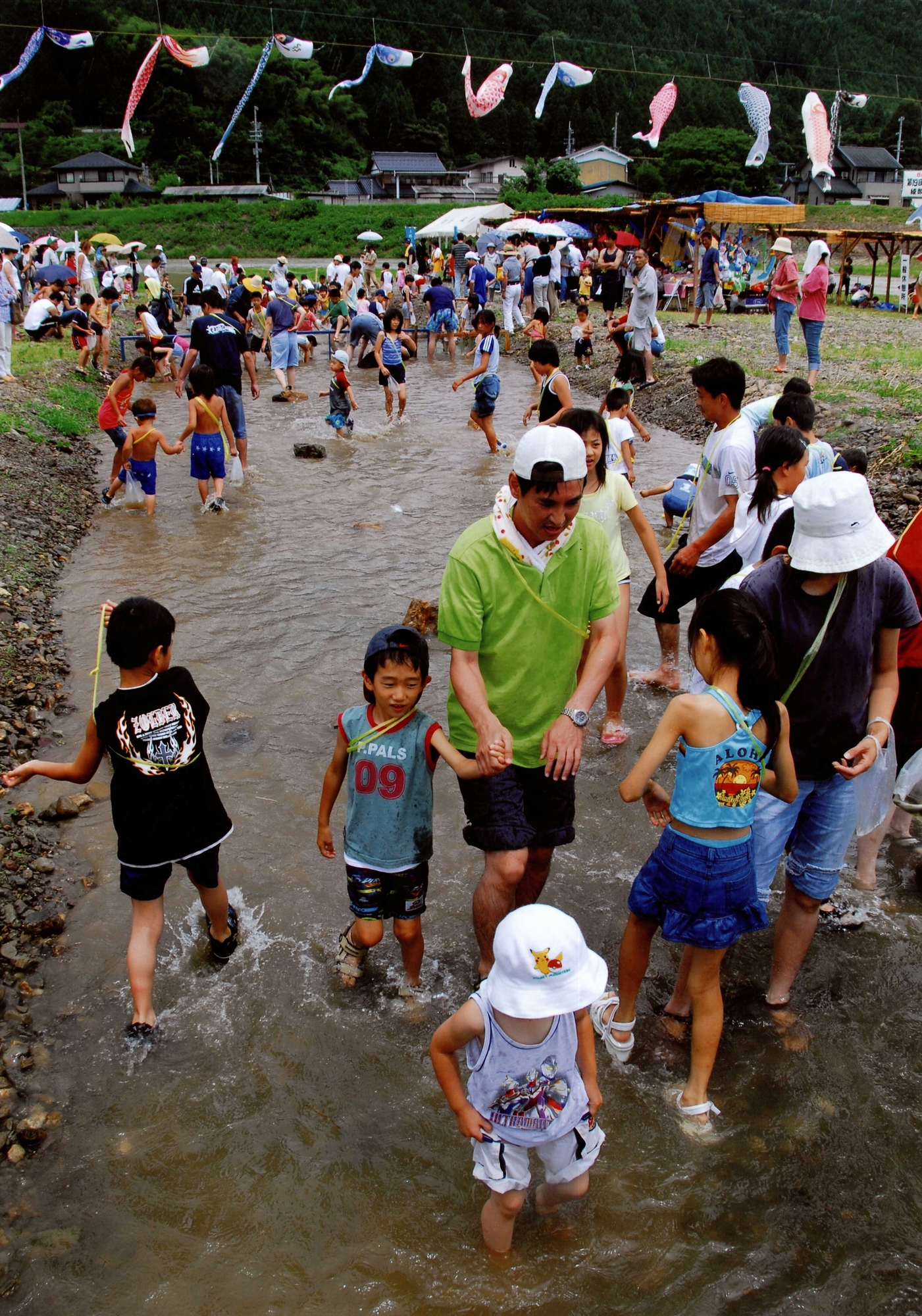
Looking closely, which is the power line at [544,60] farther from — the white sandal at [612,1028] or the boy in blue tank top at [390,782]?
the white sandal at [612,1028]

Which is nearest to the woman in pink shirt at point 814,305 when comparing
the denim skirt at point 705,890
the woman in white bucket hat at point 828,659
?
the woman in white bucket hat at point 828,659

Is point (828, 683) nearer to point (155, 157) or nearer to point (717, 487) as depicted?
point (717, 487)

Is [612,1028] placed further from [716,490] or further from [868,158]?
[868,158]

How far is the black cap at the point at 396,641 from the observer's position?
10.6 feet

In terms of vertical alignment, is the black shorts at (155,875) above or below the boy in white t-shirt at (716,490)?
below

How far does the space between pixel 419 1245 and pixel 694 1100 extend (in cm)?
99

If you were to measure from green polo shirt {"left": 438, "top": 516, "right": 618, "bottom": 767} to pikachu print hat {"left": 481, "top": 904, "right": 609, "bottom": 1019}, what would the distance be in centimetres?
109

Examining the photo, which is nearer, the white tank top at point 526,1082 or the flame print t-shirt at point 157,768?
the white tank top at point 526,1082

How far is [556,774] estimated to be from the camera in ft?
10.4

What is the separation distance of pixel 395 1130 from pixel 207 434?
8106 mm

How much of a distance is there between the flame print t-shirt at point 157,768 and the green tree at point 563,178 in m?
66.4

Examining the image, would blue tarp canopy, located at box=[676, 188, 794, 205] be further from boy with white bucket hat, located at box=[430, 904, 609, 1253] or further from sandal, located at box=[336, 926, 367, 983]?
boy with white bucket hat, located at box=[430, 904, 609, 1253]

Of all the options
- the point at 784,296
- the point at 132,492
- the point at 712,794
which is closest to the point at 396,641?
the point at 712,794

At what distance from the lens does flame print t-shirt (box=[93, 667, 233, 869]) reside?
3.35 metres
